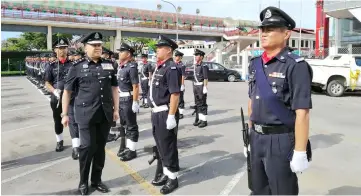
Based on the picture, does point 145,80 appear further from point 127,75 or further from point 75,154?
point 75,154

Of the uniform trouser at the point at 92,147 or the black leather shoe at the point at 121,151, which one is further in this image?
the black leather shoe at the point at 121,151

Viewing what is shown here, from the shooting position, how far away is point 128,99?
6.31 metres

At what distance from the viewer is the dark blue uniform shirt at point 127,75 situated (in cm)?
623

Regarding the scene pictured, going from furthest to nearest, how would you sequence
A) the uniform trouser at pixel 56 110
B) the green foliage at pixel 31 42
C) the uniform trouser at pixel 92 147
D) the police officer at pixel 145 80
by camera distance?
the green foliage at pixel 31 42 → the police officer at pixel 145 80 → the uniform trouser at pixel 56 110 → the uniform trouser at pixel 92 147

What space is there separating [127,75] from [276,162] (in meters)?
4.05

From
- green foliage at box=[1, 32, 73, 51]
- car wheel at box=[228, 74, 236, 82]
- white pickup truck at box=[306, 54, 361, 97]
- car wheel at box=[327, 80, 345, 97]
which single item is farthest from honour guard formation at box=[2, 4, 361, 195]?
green foliage at box=[1, 32, 73, 51]

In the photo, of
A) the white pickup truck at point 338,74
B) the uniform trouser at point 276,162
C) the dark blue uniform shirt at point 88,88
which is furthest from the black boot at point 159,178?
the white pickup truck at point 338,74

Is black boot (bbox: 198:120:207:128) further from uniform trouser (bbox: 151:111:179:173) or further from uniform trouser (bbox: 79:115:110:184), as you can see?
uniform trouser (bbox: 79:115:110:184)

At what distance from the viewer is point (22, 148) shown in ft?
23.0

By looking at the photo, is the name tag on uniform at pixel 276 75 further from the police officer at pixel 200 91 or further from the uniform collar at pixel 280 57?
the police officer at pixel 200 91

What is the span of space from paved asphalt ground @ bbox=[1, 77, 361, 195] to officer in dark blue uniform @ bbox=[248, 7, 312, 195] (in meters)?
1.67

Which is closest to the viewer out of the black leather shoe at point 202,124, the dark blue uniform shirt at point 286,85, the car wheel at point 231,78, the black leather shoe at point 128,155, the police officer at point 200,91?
the dark blue uniform shirt at point 286,85

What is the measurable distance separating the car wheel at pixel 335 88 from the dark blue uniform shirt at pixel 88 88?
13160 mm

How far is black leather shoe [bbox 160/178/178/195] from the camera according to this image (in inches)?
177
